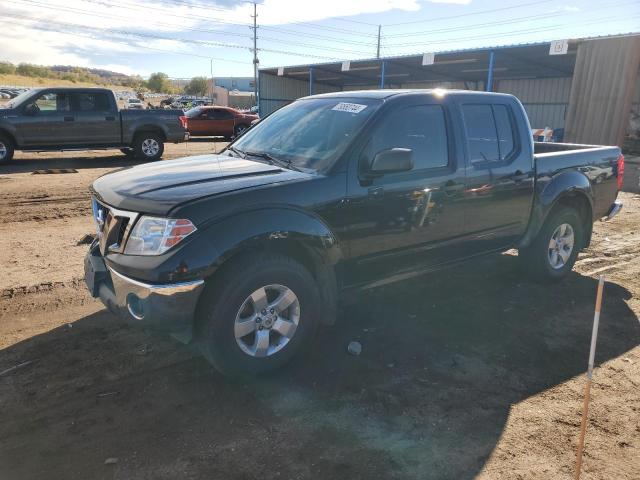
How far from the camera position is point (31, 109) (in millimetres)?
12633

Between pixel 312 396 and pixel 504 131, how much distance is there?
311 cm

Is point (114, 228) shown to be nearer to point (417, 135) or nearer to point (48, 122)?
point (417, 135)

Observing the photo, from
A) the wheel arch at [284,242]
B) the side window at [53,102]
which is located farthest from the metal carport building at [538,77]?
the wheel arch at [284,242]

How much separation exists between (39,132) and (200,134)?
34.2 ft

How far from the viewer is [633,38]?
609 inches

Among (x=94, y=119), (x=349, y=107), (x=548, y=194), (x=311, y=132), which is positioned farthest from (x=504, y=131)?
(x=94, y=119)

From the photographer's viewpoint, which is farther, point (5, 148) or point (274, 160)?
point (5, 148)

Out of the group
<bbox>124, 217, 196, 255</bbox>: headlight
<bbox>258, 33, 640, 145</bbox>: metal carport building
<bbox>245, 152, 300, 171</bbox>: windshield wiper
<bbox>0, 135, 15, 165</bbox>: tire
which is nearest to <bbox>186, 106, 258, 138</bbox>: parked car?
<bbox>258, 33, 640, 145</bbox>: metal carport building

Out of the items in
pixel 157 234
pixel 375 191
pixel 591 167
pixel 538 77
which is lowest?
pixel 157 234

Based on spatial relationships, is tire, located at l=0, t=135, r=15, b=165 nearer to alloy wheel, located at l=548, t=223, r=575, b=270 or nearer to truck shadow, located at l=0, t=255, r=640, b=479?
truck shadow, located at l=0, t=255, r=640, b=479

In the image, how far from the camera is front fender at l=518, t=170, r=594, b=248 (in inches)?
195

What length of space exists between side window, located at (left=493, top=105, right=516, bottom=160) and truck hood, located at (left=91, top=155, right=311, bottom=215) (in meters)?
2.20

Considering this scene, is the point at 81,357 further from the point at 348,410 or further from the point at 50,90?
the point at 50,90

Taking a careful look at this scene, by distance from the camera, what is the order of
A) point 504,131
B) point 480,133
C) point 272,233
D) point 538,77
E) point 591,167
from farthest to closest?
1. point 538,77
2. point 591,167
3. point 504,131
4. point 480,133
5. point 272,233
